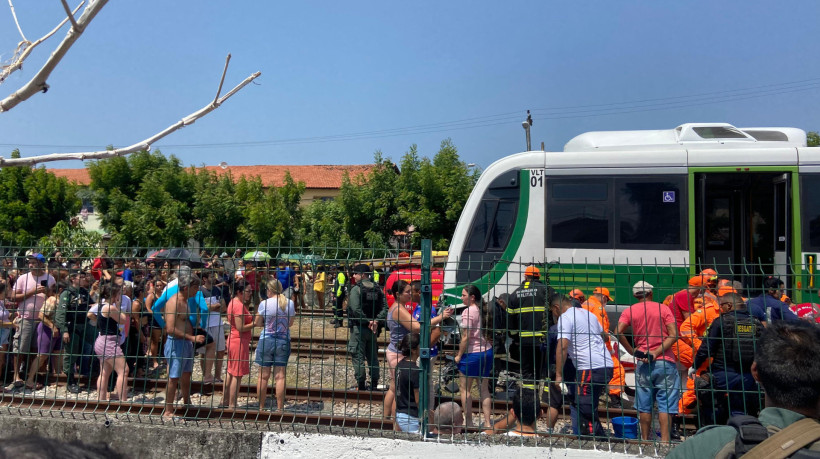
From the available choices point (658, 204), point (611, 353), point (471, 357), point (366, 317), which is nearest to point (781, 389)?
point (471, 357)

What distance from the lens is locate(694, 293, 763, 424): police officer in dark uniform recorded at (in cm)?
511

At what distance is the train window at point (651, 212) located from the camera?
9.52 metres

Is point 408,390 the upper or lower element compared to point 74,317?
lower

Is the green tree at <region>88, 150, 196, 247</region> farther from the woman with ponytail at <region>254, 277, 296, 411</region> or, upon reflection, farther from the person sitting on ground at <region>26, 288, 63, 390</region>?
the woman with ponytail at <region>254, 277, 296, 411</region>

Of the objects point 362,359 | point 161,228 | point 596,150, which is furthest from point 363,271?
point 161,228

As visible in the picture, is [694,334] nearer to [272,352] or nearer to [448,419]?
[448,419]

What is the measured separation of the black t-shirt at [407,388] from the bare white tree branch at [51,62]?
3.28 m

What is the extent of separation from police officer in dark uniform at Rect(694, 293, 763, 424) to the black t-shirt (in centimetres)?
238

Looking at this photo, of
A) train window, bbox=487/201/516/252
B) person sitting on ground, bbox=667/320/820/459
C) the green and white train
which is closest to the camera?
person sitting on ground, bbox=667/320/820/459

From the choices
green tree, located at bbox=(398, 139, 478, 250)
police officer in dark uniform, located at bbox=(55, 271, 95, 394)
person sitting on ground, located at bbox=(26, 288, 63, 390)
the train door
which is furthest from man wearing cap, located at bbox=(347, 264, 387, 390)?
green tree, located at bbox=(398, 139, 478, 250)

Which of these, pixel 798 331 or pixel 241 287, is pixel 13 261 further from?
pixel 798 331

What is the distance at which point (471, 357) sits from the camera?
5398 mm

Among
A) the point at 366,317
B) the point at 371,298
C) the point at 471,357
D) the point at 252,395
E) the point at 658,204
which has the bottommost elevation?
the point at 252,395

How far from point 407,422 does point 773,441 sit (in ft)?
11.1
